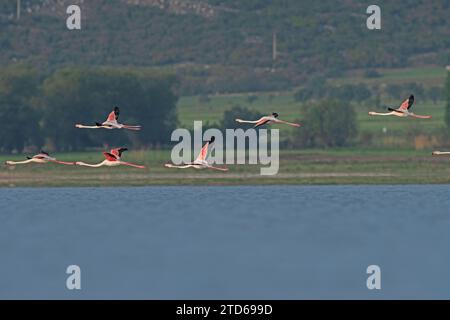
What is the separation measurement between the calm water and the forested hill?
279 feet

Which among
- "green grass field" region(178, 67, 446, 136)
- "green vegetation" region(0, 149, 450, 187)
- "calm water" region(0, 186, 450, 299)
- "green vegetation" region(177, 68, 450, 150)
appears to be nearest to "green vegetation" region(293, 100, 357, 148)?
"green vegetation" region(177, 68, 450, 150)

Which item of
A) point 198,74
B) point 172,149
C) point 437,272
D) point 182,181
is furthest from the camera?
point 198,74

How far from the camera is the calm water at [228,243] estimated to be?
49.3m

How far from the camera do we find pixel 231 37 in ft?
591

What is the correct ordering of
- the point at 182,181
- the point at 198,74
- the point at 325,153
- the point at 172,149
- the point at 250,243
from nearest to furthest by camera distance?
the point at 250,243, the point at 182,181, the point at 325,153, the point at 172,149, the point at 198,74

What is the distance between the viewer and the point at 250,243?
58875mm

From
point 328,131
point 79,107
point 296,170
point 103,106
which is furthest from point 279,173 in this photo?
point 103,106

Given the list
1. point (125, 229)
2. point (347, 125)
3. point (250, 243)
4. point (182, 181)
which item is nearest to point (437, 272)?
point (250, 243)

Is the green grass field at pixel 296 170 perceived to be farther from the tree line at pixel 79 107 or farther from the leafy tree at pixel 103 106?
the leafy tree at pixel 103 106

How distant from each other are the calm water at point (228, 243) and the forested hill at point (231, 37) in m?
85.1

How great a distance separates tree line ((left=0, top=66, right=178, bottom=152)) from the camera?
369 feet
